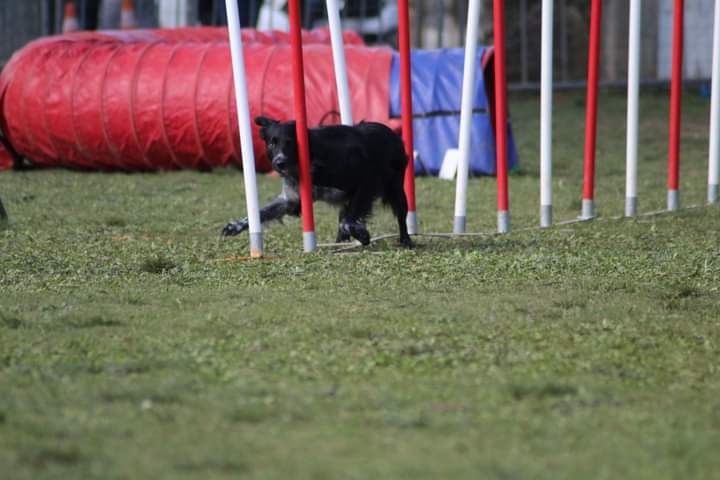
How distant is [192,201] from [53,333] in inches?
248

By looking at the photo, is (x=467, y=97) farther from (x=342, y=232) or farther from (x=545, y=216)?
(x=342, y=232)

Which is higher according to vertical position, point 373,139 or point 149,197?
point 373,139

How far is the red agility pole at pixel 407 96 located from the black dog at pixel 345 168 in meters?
0.35

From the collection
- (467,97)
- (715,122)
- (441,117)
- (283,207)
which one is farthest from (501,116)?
(441,117)

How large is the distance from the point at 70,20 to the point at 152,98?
7357mm

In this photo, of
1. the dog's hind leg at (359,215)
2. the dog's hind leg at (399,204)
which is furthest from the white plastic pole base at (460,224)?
the dog's hind leg at (359,215)

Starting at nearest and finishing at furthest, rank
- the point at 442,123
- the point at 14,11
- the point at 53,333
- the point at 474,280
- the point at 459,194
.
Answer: the point at 53,333
the point at 474,280
the point at 459,194
the point at 442,123
the point at 14,11

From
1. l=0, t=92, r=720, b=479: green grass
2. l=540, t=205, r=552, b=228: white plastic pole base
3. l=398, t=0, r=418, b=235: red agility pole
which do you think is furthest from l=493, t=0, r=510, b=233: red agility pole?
l=398, t=0, r=418, b=235: red agility pole

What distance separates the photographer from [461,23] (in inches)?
870

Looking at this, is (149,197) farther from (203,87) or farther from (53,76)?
(53,76)

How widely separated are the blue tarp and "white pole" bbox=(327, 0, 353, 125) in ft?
14.9

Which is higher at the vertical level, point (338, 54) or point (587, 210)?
point (338, 54)

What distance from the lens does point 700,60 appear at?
21641mm

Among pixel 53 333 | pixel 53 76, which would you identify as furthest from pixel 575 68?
pixel 53 333
